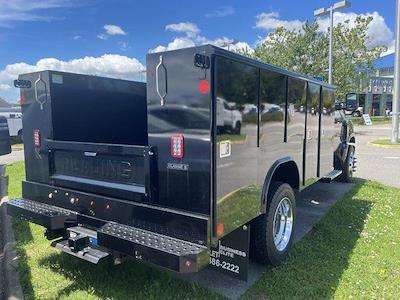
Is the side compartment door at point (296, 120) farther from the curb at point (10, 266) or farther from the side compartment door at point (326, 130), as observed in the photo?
the curb at point (10, 266)


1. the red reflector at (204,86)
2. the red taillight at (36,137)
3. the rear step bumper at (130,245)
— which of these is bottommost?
the rear step bumper at (130,245)

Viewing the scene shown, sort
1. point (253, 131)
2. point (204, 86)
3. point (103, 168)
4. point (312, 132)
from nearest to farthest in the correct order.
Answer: point (204, 86) → point (253, 131) → point (103, 168) → point (312, 132)

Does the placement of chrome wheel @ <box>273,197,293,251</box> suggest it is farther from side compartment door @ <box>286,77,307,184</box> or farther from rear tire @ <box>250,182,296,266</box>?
side compartment door @ <box>286,77,307,184</box>

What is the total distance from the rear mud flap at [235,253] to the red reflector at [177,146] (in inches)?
33.8

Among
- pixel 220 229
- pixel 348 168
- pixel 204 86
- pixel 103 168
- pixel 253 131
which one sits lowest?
pixel 348 168

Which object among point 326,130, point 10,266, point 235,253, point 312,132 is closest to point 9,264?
point 10,266

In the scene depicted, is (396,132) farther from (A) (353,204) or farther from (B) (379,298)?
(B) (379,298)

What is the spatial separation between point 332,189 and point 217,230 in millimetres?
5632

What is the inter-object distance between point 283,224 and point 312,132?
139 cm

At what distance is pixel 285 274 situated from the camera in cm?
374

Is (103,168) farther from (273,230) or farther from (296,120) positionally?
(296,120)

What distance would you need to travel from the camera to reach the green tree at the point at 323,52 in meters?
25.0

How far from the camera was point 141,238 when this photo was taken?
9.14 ft

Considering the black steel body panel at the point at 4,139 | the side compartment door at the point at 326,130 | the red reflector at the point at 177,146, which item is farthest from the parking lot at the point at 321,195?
the black steel body panel at the point at 4,139
